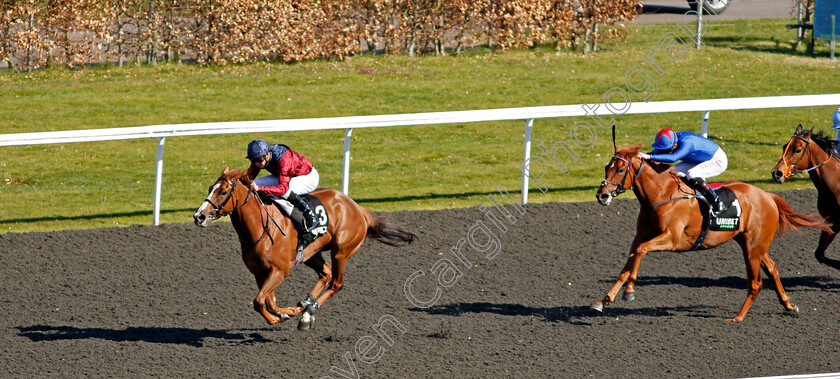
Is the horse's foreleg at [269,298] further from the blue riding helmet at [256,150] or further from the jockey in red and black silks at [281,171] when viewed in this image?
the blue riding helmet at [256,150]

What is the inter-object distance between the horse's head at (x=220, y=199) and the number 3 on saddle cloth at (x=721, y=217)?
315 cm

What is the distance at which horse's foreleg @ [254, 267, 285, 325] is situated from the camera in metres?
5.71

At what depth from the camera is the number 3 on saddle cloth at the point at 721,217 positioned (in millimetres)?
6387


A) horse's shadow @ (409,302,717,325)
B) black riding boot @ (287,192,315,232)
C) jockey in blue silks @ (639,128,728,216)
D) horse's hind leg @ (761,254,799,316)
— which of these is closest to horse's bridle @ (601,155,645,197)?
jockey in blue silks @ (639,128,728,216)

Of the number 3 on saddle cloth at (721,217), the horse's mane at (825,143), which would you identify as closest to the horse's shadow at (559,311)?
the number 3 on saddle cloth at (721,217)

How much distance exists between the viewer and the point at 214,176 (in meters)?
9.95

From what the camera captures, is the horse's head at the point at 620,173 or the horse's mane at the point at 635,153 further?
the horse's mane at the point at 635,153

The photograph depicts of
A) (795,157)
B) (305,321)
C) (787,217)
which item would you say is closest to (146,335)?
(305,321)

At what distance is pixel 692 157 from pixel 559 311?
1465 mm

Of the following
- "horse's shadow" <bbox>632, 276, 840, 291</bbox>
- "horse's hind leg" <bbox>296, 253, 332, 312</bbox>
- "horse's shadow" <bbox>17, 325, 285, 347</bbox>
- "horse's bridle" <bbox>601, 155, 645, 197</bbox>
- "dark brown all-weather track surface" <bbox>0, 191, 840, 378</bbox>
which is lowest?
"horse's shadow" <bbox>17, 325, 285, 347</bbox>

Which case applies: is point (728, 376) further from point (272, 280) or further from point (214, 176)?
point (214, 176)

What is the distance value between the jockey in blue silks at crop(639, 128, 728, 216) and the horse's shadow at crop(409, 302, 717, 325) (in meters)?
0.72

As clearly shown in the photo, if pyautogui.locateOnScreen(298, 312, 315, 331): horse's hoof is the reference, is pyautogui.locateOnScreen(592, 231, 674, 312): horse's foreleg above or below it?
above

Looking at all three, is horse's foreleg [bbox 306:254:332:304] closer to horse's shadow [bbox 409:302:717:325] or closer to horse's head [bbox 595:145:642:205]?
horse's shadow [bbox 409:302:717:325]
